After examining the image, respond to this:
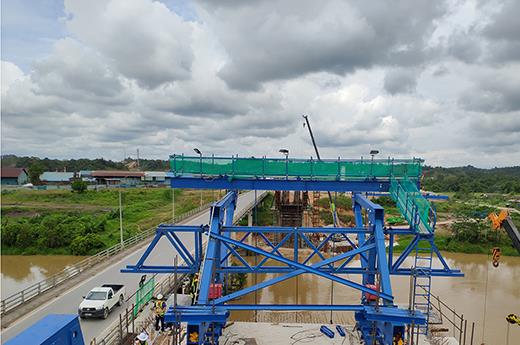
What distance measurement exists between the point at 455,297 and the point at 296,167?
18775mm

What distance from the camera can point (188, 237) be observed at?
29469 millimetres

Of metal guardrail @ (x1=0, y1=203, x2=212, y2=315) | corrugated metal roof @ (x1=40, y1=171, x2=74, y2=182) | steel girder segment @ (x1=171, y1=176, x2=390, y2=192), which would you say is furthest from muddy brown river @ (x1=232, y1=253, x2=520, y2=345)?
corrugated metal roof @ (x1=40, y1=171, x2=74, y2=182)

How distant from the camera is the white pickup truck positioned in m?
13.9

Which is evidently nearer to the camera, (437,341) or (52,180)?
(437,341)

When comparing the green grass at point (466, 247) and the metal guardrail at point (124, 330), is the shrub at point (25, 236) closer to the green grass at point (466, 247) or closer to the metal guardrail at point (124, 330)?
the metal guardrail at point (124, 330)

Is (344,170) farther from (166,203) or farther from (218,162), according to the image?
(166,203)

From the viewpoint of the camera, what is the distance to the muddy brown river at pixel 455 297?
63.1 ft

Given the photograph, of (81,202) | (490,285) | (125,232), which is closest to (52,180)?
(81,202)

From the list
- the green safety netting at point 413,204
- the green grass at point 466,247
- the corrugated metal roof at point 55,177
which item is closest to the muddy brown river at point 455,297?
the green grass at point 466,247

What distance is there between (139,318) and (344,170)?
10.1 m

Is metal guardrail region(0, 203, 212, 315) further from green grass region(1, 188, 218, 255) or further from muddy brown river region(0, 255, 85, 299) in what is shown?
green grass region(1, 188, 218, 255)

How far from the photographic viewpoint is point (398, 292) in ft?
79.7

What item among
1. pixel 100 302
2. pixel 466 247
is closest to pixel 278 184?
pixel 100 302

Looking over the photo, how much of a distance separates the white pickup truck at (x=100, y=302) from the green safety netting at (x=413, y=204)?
12.3 meters
